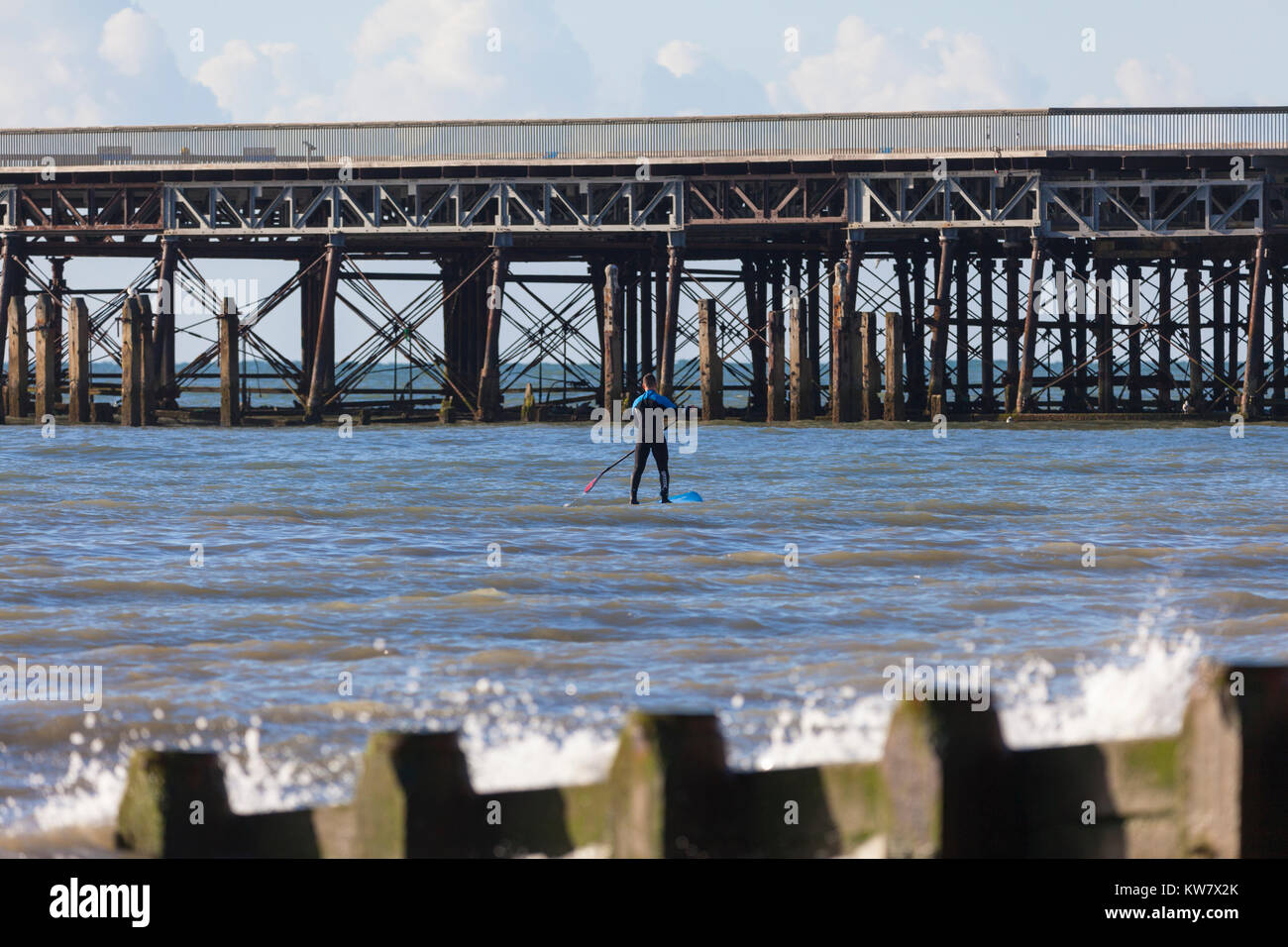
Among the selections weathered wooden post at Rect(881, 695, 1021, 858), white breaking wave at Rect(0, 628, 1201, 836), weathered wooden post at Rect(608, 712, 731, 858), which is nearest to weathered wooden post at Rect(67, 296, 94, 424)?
white breaking wave at Rect(0, 628, 1201, 836)

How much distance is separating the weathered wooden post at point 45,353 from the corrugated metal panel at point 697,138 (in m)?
5.17

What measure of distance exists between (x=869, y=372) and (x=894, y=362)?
63.2 inches

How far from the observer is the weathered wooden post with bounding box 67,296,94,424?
36.2 m

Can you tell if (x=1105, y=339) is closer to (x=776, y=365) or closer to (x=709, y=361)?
(x=776, y=365)

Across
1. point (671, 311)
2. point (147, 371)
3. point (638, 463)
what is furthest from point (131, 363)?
point (638, 463)

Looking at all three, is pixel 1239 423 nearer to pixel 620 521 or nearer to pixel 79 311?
pixel 620 521

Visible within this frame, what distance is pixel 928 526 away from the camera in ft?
61.4

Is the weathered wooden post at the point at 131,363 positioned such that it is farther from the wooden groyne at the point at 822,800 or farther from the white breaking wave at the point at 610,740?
the wooden groyne at the point at 822,800

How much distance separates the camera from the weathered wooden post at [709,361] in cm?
3681

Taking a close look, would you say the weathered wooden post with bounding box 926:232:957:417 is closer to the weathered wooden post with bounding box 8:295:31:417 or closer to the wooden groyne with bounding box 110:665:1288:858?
the weathered wooden post with bounding box 8:295:31:417

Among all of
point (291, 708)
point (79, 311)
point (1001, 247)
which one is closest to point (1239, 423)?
point (1001, 247)

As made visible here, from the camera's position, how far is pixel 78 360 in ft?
120

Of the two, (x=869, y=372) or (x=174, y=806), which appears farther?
(x=869, y=372)

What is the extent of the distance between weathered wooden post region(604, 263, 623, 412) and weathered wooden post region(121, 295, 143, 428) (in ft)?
33.6
